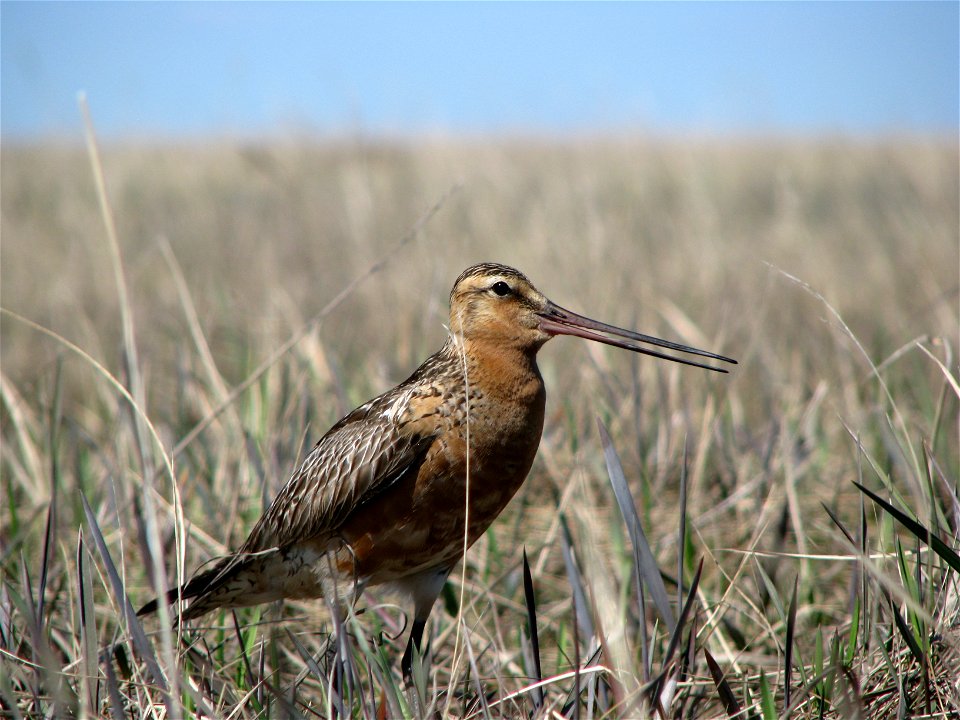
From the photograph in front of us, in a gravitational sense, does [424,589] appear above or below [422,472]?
below

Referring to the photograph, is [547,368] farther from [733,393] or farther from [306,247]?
[306,247]

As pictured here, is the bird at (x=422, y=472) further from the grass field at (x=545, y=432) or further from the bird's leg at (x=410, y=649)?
the grass field at (x=545, y=432)

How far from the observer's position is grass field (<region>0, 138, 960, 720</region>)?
2.34 metres

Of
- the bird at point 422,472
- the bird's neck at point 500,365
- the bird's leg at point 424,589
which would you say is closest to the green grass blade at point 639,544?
the bird at point 422,472

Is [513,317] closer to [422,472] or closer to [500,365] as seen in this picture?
[500,365]

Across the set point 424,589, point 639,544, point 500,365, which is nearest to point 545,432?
point 424,589

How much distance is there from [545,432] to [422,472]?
5.75 feet

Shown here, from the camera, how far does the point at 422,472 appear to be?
287 centimetres

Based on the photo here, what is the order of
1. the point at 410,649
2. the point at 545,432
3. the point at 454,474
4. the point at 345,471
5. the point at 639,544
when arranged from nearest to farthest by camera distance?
the point at 639,544 < the point at 454,474 < the point at 345,471 < the point at 410,649 < the point at 545,432

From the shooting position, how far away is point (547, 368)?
528 centimetres

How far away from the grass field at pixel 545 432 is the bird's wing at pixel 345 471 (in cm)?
33

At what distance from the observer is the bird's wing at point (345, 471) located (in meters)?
2.88

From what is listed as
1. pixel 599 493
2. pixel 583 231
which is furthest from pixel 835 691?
pixel 583 231

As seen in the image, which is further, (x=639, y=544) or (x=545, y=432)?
(x=545, y=432)
